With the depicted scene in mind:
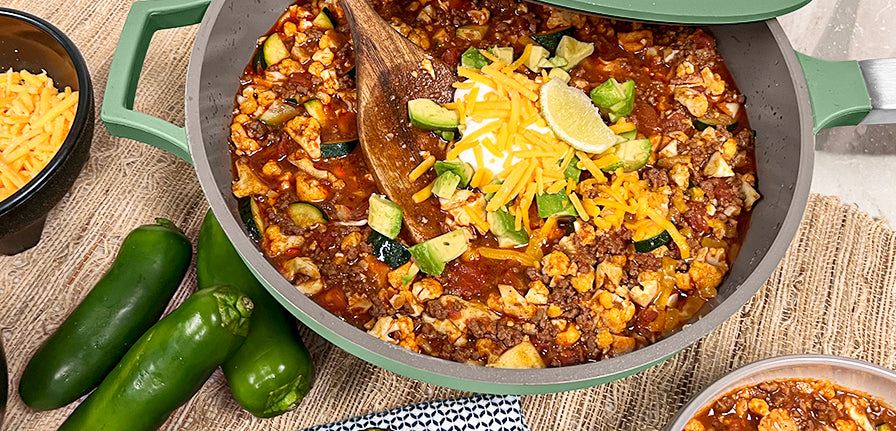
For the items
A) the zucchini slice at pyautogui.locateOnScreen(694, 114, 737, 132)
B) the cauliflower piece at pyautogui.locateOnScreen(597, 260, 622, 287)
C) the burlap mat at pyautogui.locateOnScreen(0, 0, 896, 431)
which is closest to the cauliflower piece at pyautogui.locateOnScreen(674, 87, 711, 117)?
the zucchini slice at pyautogui.locateOnScreen(694, 114, 737, 132)

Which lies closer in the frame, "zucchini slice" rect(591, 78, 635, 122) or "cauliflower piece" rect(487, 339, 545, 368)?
"cauliflower piece" rect(487, 339, 545, 368)

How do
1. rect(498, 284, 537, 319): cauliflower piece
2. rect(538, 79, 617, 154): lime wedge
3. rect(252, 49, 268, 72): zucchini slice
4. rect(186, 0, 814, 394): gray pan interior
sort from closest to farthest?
rect(186, 0, 814, 394): gray pan interior, rect(498, 284, 537, 319): cauliflower piece, rect(538, 79, 617, 154): lime wedge, rect(252, 49, 268, 72): zucchini slice

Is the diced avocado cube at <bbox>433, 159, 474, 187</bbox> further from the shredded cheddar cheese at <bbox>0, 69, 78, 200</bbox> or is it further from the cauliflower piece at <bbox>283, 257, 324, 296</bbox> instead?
the shredded cheddar cheese at <bbox>0, 69, 78, 200</bbox>

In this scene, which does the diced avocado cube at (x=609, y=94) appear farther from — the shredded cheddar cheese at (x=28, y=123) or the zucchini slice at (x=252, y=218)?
the shredded cheddar cheese at (x=28, y=123)

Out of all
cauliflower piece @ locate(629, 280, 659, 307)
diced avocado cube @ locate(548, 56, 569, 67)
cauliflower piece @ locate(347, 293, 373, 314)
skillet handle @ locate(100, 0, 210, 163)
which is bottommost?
cauliflower piece @ locate(629, 280, 659, 307)

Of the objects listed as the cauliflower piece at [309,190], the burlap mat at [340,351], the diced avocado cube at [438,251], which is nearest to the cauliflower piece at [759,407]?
the burlap mat at [340,351]

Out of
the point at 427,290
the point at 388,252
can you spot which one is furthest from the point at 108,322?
the point at 427,290

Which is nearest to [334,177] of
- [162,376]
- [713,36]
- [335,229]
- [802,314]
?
[335,229]
